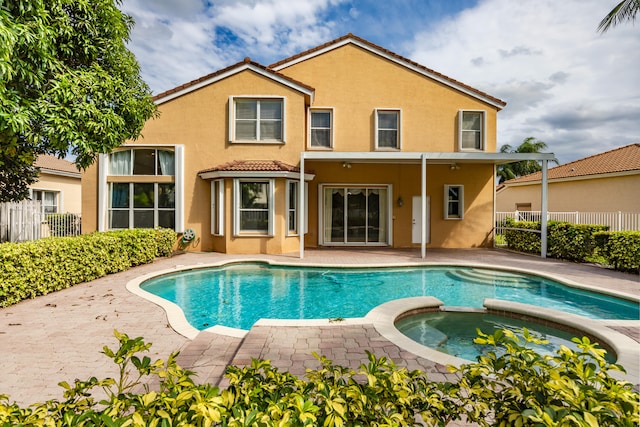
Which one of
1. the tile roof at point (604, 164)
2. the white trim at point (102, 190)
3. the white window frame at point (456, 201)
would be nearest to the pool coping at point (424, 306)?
the white trim at point (102, 190)

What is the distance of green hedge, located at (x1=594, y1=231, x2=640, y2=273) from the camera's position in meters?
9.91

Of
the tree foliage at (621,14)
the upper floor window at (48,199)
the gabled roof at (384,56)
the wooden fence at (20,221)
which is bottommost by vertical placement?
the wooden fence at (20,221)

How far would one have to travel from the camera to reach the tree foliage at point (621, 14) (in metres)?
13.4

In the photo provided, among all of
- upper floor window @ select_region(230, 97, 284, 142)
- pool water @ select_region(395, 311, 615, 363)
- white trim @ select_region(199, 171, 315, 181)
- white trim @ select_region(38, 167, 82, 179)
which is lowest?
pool water @ select_region(395, 311, 615, 363)

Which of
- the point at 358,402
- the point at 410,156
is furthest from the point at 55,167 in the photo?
the point at 358,402

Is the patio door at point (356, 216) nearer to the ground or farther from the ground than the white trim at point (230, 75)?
nearer to the ground

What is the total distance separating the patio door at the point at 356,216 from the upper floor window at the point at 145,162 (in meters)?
7.25

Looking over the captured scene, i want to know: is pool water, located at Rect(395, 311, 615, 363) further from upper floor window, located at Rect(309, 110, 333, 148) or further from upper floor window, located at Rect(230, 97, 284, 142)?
upper floor window, located at Rect(309, 110, 333, 148)

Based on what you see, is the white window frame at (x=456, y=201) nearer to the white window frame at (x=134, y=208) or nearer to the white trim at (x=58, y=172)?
the white window frame at (x=134, y=208)

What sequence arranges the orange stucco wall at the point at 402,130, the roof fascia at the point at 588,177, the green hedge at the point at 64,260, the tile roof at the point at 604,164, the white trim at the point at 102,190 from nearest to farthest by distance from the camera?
the green hedge at the point at 64,260
the white trim at the point at 102,190
the orange stucco wall at the point at 402,130
the roof fascia at the point at 588,177
the tile roof at the point at 604,164

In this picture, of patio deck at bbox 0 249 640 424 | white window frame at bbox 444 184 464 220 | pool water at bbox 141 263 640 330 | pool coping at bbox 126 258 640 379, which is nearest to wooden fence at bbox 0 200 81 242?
patio deck at bbox 0 249 640 424

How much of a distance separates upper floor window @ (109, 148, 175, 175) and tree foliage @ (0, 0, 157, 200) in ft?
15.8

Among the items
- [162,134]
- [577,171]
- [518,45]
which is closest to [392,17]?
[518,45]

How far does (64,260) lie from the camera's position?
8102 millimetres
